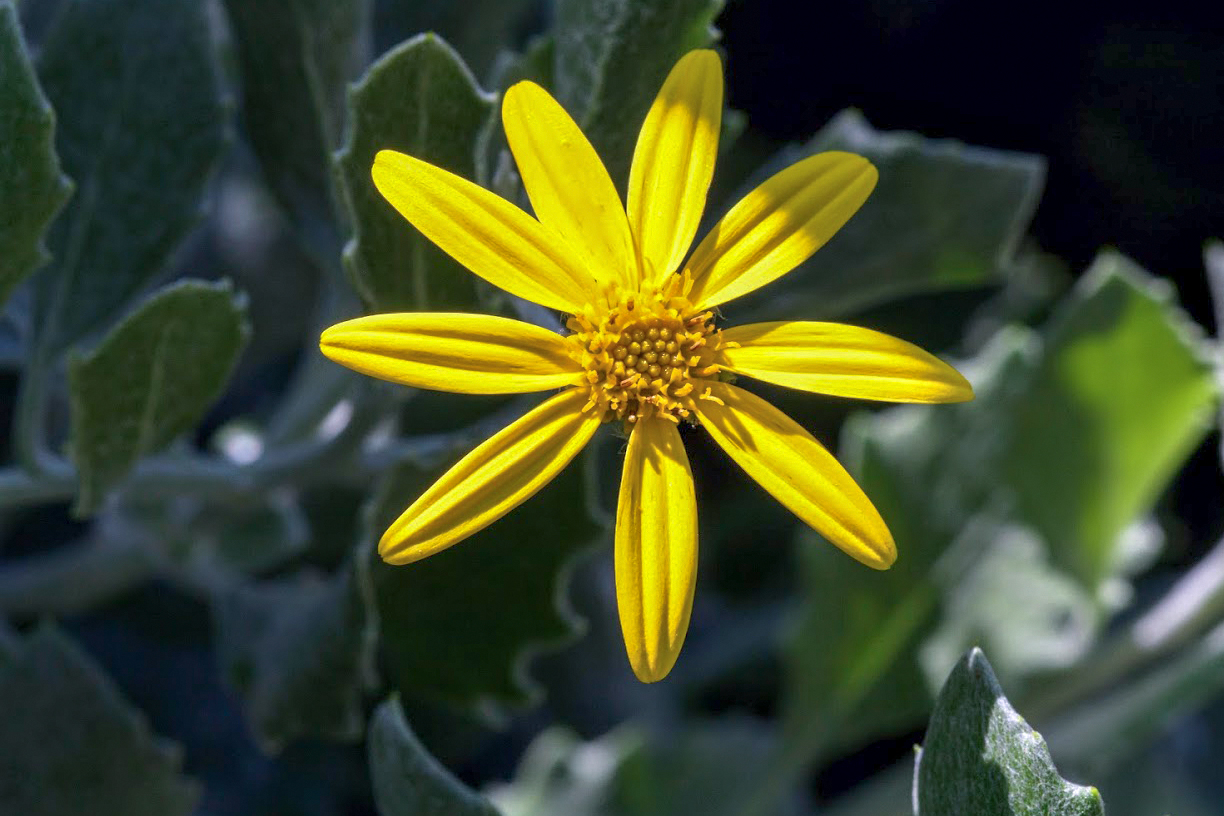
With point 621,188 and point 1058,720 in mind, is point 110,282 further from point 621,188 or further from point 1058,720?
point 1058,720

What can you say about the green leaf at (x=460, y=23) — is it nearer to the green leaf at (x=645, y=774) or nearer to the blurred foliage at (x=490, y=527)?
the blurred foliage at (x=490, y=527)

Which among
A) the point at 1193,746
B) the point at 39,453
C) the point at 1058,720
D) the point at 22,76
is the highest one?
the point at 22,76

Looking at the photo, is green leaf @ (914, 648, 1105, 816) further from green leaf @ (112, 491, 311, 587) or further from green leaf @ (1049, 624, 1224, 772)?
green leaf @ (112, 491, 311, 587)

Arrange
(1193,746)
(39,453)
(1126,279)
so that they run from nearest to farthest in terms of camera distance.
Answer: (39,453) → (1126,279) → (1193,746)

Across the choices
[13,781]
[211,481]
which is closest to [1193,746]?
[211,481]

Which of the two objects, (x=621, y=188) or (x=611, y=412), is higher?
(x=621, y=188)

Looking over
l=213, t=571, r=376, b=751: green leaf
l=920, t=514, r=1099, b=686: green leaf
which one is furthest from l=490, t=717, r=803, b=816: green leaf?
l=213, t=571, r=376, b=751: green leaf
